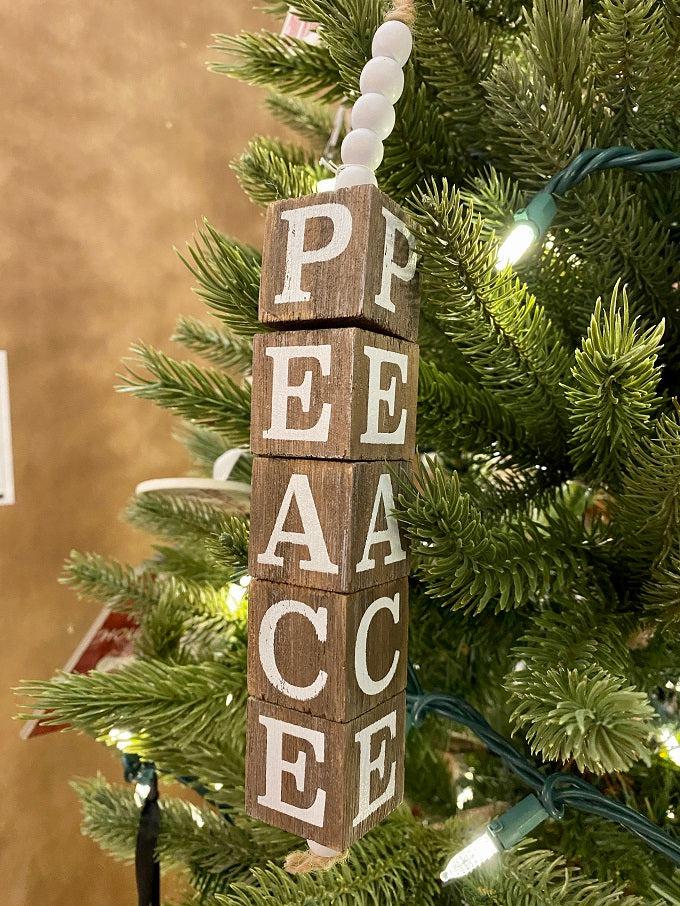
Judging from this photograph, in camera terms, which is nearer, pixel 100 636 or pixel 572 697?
pixel 572 697

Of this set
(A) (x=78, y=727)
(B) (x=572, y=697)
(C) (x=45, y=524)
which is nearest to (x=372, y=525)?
(B) (x=572, y=697)

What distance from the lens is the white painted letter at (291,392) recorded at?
0.30 metres

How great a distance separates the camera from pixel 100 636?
0.82 meters

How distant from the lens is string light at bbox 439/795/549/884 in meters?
0.31

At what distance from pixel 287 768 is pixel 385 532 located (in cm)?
13

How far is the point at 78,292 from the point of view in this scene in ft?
2.56

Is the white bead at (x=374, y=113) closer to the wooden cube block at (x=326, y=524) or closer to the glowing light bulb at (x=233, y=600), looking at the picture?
the wooden cube block at (x=326, y=524)

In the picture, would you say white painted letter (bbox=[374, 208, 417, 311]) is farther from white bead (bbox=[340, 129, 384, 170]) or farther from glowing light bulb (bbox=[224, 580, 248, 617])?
glowing light bulb (bbox=[224, 580, 248, 617])

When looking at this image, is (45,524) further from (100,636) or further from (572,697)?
(572,697)

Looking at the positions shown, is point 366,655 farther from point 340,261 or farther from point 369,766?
point 340,261

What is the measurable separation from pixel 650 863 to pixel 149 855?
1.16ft

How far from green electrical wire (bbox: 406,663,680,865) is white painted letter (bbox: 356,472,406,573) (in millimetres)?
102

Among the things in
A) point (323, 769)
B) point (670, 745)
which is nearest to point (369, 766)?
point (323, 769)

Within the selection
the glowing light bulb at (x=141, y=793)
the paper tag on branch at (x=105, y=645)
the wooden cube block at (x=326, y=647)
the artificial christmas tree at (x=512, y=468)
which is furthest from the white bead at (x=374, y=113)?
the paper tag on branch at (x=105, y=645)
